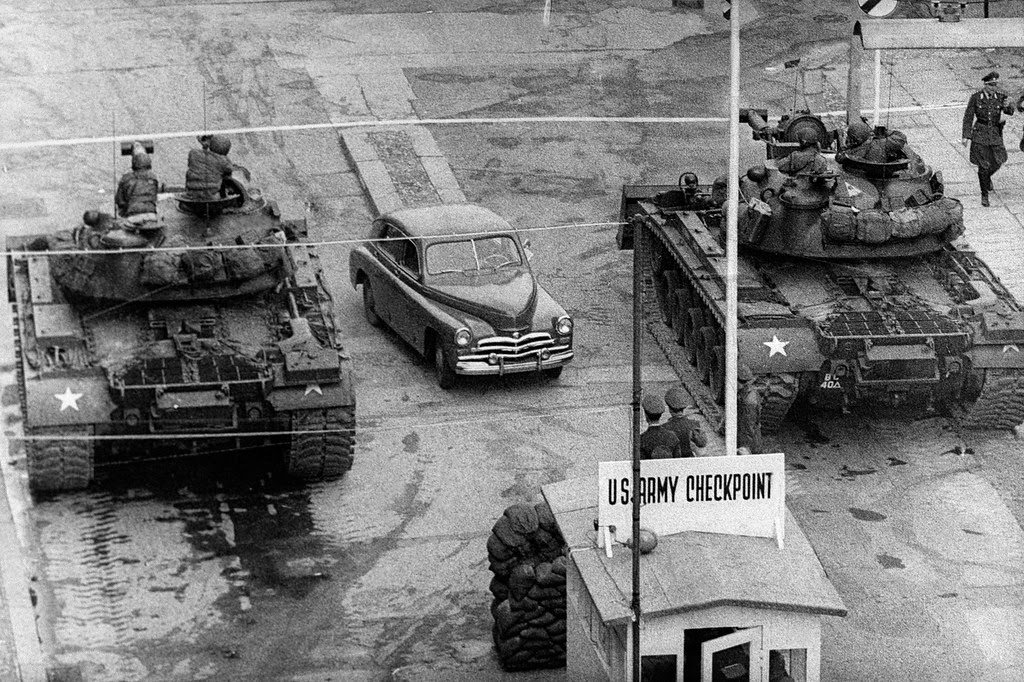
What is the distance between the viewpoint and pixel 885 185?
2680cm

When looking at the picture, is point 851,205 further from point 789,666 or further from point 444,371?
point 789,666

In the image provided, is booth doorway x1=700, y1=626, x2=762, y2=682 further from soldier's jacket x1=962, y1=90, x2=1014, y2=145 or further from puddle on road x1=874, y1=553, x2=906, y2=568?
soldier's jacket x1=962, y1=90, x2=1014, y2=145

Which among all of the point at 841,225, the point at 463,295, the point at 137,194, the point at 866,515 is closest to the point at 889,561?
the point at 866,515

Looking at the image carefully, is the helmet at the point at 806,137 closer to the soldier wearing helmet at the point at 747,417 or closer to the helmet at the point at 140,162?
the soldier wearing helmet at the point at 747,417

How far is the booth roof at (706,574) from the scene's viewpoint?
17.8m

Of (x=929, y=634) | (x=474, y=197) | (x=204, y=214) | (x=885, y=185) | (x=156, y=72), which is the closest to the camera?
(x=929, y=634)

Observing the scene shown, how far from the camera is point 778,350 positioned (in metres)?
24.2

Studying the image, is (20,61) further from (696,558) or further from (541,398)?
(696,558)

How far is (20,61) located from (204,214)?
11.9m

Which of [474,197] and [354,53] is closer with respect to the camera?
[474,197]

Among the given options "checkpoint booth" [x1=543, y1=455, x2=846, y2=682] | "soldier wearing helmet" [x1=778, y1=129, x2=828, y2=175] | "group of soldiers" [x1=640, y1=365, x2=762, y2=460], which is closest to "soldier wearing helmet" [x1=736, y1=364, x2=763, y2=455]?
"group of soldiers" [x1=640, y1=365, x2=762, y2=460]

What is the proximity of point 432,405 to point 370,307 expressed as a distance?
2.49 meters

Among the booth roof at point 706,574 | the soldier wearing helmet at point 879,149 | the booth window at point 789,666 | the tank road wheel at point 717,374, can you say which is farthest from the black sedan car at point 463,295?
the booth window at point 789,666

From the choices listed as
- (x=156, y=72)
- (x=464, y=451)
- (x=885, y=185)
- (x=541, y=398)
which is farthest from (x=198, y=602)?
(x=156, y=72)
